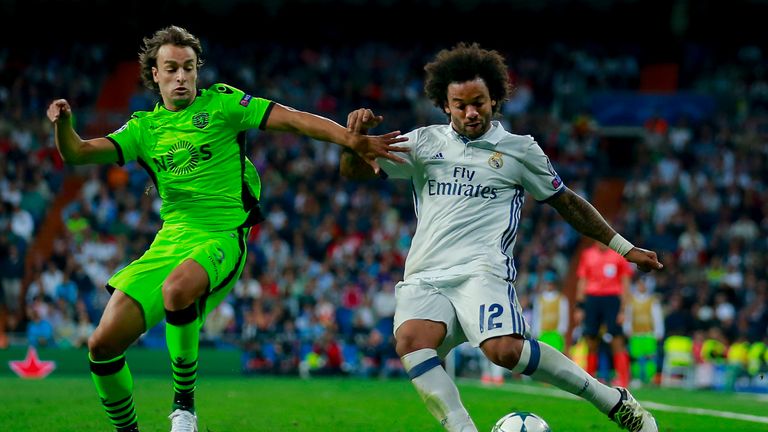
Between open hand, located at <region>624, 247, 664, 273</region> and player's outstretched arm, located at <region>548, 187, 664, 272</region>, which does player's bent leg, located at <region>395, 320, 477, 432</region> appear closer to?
player's outstretched arm, located at <region>548, 187, 664, 272</region>

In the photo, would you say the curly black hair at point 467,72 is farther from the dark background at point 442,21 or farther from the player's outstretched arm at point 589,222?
the dark background at point 442,21

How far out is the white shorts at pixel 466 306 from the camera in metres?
7.26

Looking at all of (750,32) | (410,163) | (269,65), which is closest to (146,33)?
(269,65)

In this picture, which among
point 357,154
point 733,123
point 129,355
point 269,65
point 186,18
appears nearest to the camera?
point 357,154

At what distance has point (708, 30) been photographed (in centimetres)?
3459

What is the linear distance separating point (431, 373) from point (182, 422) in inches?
65.4

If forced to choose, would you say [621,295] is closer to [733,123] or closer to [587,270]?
[587,270]

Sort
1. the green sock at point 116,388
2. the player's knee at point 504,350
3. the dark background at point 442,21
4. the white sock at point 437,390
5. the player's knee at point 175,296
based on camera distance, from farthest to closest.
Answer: the dark background at point 442,21 < the green sock at point 116,388 < the player's knee at point 175,296 < the player's knee at point 504,350 < the white sock at point 437,390

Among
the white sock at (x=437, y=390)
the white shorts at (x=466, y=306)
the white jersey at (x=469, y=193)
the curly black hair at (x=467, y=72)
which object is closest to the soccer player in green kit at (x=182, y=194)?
the white jersey at (x=469, y=193)

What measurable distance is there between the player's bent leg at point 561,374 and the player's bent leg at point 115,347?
2.20 metres

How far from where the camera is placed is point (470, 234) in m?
7.54

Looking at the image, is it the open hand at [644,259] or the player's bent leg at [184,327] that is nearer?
the player's bent leg at [184,327]

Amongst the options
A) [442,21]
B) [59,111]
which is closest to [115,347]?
[59,111]

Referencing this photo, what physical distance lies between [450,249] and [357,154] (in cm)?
83
